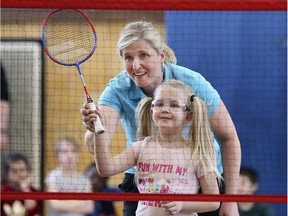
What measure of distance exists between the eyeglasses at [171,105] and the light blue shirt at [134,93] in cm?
10

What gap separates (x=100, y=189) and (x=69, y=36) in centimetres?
261

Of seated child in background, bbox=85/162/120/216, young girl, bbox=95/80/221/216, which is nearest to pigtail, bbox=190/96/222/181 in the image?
young girl, bbox=95/80/221/216

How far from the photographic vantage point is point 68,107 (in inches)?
332

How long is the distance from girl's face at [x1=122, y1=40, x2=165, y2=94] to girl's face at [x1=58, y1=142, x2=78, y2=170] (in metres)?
2.60

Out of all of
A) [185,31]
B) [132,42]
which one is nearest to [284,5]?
[132,42]

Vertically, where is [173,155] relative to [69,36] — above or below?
below

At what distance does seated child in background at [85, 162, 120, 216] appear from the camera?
8.52 meters

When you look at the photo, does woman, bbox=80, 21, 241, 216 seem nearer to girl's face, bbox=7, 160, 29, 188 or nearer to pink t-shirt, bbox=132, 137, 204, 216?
pink t-shirt, bbox=132, 137, 204, 216

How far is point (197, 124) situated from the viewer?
19.3ft

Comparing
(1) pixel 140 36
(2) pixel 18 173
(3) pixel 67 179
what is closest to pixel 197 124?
(1) pixel 140 36

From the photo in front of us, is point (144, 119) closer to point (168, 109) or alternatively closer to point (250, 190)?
point (168, 109)

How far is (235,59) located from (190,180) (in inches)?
109

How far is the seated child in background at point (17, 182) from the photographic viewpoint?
8102 millimetres

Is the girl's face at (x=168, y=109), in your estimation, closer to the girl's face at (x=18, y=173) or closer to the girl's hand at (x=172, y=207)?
the girl's hand at (x=172, y=207)
